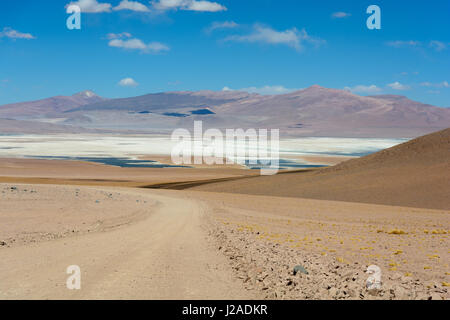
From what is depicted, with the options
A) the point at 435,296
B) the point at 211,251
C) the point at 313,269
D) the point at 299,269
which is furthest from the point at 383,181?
the point at 435,296

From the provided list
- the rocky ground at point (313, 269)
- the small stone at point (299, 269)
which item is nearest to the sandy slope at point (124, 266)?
the rocky ground at point (313, 269)

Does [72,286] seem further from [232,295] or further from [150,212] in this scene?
[150,212]

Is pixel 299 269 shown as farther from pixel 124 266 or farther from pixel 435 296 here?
pixel 124 266

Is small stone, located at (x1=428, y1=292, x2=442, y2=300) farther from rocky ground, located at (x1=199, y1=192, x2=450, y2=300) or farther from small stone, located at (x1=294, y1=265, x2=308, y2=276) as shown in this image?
small stone, located at (x1=294, y1=265, x2=308, y2=276)

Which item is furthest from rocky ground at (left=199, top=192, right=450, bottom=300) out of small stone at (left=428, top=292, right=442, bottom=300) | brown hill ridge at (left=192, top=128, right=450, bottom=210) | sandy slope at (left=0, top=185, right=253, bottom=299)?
brown hill ridge at (left=192, top=128, right=450, bottom=210)

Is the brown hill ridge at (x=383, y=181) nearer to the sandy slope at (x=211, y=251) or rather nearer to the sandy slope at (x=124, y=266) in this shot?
the sandy slope at (x=211, y=251)
